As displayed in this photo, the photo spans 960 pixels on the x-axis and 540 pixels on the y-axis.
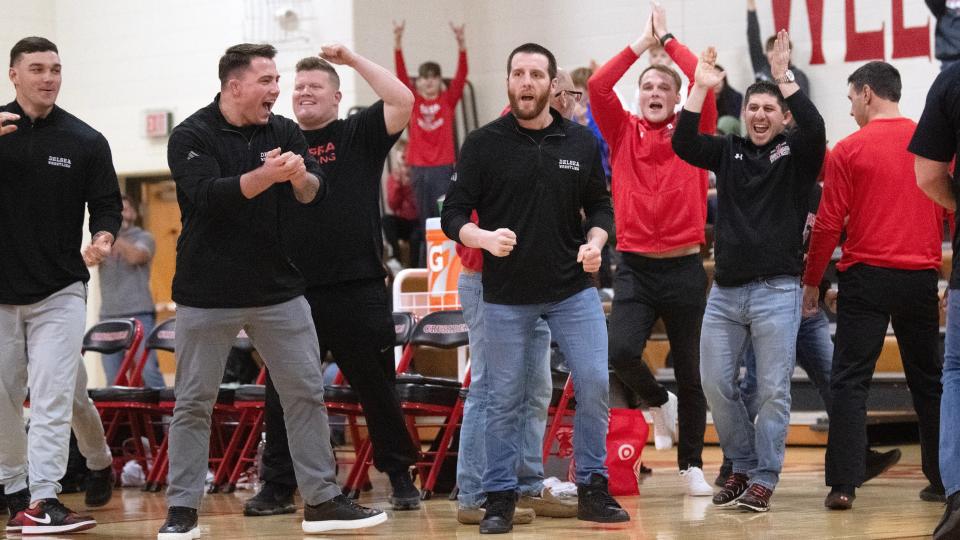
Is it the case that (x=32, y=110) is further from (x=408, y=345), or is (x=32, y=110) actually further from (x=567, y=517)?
(x=567, y=517)

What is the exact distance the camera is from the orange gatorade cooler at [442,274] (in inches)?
312

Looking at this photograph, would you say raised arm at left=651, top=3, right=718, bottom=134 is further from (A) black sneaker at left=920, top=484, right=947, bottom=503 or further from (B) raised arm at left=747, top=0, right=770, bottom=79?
(B) raised arm at left=747, top=0, right=770, bottom=79

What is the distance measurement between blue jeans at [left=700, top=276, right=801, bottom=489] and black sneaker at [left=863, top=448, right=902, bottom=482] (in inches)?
43.1

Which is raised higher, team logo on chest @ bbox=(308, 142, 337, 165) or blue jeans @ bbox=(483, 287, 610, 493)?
team logo on chest @ bbox=(308, 142, 337, 165)

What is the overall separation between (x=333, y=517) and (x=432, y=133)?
7169 mm

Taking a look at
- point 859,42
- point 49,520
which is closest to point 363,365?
point 49,520

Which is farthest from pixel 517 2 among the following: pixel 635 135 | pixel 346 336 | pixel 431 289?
pixel 346 336

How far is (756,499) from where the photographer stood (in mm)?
5992

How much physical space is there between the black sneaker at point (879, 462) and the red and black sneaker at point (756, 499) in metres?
1.20

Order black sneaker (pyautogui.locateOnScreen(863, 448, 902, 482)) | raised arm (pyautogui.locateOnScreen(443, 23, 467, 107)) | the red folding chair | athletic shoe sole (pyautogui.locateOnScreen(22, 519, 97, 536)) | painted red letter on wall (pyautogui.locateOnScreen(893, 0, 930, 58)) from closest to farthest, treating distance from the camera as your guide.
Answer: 1. athletic shoe sole (pyautogui.locateOnScreen(22, 519, 97, 536))
2. black sneaker (pyautogui.locateOnScreen(863, 448, 902, 482))
3. the red folding chair
4. painted red letter on wall (pyautogui.locateOnScreen(893, 0, 930, 58))
5. raised arm (pyautogui.locateOnScreen(443, 23, 467, 107))

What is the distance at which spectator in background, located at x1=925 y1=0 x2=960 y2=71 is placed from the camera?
8.22m

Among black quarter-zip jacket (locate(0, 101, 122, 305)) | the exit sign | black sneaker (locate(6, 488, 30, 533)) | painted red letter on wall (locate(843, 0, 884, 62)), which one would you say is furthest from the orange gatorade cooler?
the exit sign

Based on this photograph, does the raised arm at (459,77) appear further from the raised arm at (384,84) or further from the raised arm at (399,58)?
the raised arm at (384,84)

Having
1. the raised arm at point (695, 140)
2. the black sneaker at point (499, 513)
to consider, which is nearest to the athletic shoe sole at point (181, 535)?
the black sneaker at point (499, 513)
